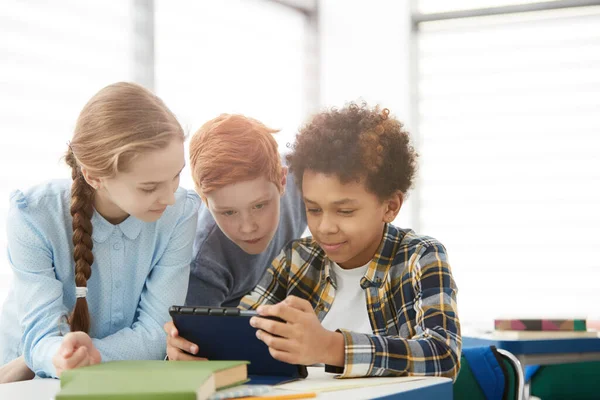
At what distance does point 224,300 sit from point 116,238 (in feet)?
1.07

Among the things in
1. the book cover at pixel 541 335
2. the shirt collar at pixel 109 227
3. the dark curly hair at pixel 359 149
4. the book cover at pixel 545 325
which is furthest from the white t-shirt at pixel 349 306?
the book cover at pixel 545 325

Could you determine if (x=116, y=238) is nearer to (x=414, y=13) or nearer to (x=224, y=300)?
(x=224, y=300)

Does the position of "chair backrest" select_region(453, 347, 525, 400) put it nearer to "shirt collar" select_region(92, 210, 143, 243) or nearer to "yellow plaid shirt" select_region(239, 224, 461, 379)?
"yellow plaid shirt" select_region(239, 224, 461, 379)

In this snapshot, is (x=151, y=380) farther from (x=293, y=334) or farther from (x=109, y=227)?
(x=109, y=227)

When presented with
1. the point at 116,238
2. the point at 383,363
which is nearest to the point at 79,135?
the point at 116,238

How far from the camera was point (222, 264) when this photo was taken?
1619mm

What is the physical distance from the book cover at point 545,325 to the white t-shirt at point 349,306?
0.69m

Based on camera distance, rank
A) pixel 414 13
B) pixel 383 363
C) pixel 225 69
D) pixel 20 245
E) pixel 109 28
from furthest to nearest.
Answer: pixel 414 13 → pixel 225 69 → pixel 109 28 → pixel 20 245 → pixel 383 363

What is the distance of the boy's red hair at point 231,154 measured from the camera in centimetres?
152

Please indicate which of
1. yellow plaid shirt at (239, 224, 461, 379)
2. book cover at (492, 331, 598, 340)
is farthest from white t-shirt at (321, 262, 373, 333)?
book cover at (492, 331, 598, 340)

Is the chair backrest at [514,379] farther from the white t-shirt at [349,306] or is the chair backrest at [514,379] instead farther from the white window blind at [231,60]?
the white window blind at [231,60]

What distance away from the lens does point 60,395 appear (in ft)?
2.47

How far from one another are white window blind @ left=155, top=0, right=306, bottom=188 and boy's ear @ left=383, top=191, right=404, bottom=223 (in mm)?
1223

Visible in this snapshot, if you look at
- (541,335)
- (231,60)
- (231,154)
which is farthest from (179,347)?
(231,60)
